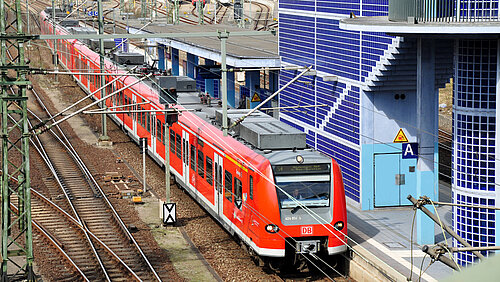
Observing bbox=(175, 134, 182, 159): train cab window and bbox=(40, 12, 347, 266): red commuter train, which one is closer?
bbox=(40, 12, 347, 266): red commuter train

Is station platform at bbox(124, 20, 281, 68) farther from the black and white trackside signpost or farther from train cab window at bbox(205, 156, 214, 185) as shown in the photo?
the black and white trackside signpost

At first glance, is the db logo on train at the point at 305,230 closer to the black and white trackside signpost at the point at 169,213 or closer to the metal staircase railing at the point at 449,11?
the metal staircase railing at the point at 449,11

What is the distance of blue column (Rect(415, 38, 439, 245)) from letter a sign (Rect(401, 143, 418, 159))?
0.72m

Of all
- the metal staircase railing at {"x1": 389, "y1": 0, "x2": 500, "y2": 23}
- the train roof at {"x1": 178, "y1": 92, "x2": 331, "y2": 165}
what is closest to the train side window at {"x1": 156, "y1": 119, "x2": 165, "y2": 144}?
the train roof at {"x1": 178, "y1": 92, "x2": 331, "y2": 165}

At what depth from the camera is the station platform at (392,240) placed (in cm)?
1634

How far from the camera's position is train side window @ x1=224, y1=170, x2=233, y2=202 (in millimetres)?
18562

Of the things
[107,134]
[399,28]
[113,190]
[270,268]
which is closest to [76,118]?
[107,134]

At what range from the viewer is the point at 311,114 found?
26359 millimetres

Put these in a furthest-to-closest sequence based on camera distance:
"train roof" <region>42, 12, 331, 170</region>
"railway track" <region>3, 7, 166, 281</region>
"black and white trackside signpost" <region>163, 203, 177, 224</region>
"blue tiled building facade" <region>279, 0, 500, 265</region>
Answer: "black and white trackside signpost" <region>163, 203, 177, 224</region> → "railway track" <region>3, 7, 166, 281</region> → "train roof" <region>42, 12, 331, 170</region> → "blue tiled building facade" <region>279, 0, 500, 265</region>

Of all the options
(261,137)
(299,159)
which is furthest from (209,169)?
(299,159)

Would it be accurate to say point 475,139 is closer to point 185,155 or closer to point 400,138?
point 400,138

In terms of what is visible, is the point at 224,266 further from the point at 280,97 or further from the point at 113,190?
the point at 280,97

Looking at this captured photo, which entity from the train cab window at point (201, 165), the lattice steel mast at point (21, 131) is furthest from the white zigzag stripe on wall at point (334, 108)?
the lattice steel mast at point (21, 131)

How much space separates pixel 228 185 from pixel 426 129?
5.30m
